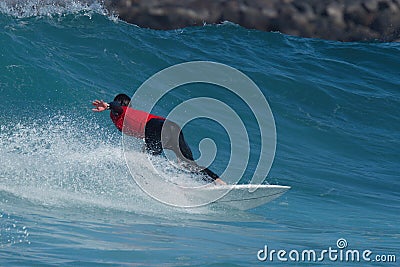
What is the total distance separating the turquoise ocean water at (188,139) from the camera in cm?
581

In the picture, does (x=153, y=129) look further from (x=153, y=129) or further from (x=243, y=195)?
(x=243, y=195)

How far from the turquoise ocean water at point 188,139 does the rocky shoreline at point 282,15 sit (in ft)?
0.62

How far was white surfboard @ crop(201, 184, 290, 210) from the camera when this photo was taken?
753 centimetres

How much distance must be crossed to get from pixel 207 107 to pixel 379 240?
562 centimetres

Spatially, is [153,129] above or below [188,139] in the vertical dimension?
above

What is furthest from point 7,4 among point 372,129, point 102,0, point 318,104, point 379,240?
point 379,240

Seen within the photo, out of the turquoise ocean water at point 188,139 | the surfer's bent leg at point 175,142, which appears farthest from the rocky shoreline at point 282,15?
the surfer's bent leg at point 175,142

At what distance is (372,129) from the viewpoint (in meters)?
11.8

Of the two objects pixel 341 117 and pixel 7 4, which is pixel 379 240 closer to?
pixel 341 117

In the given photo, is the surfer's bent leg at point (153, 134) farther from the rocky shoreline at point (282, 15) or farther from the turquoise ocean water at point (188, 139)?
the rocky shoreline at point (282, 15)

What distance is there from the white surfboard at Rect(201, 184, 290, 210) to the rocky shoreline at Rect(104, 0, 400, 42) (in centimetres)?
690

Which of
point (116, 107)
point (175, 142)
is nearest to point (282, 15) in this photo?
point (175, 142)

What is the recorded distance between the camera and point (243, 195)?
25.0 feet

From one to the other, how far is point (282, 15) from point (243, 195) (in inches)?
289
